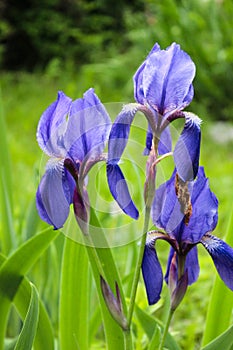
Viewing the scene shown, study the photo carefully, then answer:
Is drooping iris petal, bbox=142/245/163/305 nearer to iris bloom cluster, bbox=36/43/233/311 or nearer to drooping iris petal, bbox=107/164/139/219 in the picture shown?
iris bloom cluster, bbox=36/43/233/311

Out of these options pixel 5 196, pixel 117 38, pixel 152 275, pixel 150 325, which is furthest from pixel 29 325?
pixel 117 38

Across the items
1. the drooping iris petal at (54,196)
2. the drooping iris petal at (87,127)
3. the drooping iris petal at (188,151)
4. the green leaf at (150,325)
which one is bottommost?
the green leaf at (150,325)

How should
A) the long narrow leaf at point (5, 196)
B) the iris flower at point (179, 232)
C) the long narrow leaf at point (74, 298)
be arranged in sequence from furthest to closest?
the long narrow leaf at point (5, 196)
the long narrow leaf at point (74, 298)
the iris flower at point (179, 232)

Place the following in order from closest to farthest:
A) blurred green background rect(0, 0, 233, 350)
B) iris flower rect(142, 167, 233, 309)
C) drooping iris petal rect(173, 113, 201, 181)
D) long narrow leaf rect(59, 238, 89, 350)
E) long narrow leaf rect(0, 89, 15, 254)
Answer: drooping iris petal rect(173, 113, 201, 181), iris flower rect(142, 167, 233, 309), long narrow leaf rect(59, 238, 89, 350), long narrow leaf rect(0, 89, 15, 254), blurred green background rect(0, 0, 233, 350)

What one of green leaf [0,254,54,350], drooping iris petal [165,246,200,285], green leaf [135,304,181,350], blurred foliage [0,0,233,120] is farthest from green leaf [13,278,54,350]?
blurred foliage [0,0,233,120]

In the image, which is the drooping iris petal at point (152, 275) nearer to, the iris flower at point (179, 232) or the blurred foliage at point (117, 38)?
the iris flower at point (179, 232)

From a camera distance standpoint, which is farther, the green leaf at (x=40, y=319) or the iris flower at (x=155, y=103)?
the green leaf at (x=40, y=319)

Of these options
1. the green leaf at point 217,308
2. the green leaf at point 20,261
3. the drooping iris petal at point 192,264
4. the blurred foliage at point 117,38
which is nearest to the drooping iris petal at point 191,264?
the drooping iris petal at point 192,264
